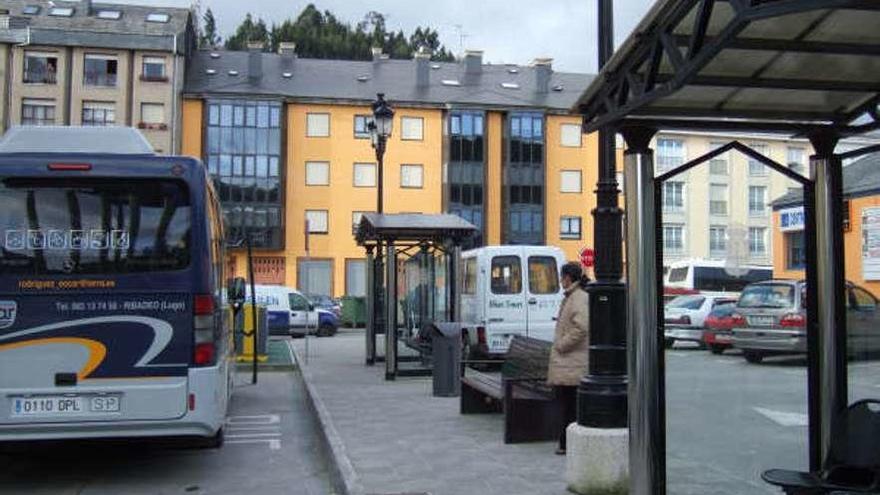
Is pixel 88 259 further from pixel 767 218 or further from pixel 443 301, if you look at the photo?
pixel 767 218

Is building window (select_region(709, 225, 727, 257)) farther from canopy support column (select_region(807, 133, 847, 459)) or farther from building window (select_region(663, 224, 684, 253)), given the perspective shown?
canopy support column (select_region(807, 133, 847, 459))

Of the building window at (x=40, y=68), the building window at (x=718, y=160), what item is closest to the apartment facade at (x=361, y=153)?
the building window at (x=40, y=68)

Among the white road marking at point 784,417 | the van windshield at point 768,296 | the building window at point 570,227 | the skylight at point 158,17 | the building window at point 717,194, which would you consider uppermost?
the skylight at point 158,17

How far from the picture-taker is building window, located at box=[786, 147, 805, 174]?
596 cm

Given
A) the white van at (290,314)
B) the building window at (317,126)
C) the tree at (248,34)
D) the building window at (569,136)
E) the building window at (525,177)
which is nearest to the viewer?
the white van at (290,314)

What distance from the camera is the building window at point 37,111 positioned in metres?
58.5

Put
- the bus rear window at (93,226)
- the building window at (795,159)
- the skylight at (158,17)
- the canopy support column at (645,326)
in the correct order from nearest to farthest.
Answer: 1. the canopy support column at (645,326)
2. the building window at (795,159)
3. the bus rear window at (93,226)
4. the skylight at (158,17)

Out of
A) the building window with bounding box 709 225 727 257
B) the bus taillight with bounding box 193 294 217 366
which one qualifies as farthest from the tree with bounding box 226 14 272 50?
the bus taillight with bounding box 193 294 217 366

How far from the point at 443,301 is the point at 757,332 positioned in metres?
6.48

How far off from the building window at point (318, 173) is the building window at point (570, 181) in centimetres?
1562

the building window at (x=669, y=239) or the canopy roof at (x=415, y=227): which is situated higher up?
the canopy roof at (x=415, y=227)

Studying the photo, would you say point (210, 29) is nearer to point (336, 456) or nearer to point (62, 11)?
point (62, 11)

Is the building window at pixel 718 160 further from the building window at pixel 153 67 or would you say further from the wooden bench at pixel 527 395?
the building window at pixel 153 67

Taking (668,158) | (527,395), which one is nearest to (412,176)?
(668,158)
